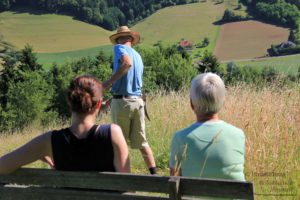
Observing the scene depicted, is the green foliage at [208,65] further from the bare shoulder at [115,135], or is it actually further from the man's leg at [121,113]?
the bare shoulder at [115,135]

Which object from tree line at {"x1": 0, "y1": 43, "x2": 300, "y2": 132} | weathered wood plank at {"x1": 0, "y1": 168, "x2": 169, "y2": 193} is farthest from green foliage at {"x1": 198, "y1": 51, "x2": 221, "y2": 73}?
weathered wood plank at {"x1": 0, "y1": 168, "x2": 169, "y2": 193}

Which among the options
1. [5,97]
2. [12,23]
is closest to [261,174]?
[5,97]

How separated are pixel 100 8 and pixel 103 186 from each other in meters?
138

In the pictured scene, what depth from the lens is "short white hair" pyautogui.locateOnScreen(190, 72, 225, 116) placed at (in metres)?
2.80

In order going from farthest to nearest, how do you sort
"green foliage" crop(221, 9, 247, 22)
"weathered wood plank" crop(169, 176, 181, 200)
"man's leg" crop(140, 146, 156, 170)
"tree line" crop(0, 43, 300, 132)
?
"green foliage" crop(221, 9, 247, 22) < "tree line" crop(0, 43, 300, 132) < "man's leg" crop(140, 146, 156, 170) < "weathered wood plank" crop(169, 176, 181, 200)

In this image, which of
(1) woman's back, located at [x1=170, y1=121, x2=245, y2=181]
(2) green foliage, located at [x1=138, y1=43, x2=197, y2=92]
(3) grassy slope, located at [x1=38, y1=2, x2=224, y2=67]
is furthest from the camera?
(3) grassy slope, located at [x1=38, y1=2, x2=224, y2=67]

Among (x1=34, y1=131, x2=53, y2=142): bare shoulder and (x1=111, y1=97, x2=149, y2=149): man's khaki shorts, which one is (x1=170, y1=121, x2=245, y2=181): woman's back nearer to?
(x1=34, y1=131, x2=53, y2=142): bare shoulder

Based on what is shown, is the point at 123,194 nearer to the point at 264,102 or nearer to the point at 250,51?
the point at 264,102

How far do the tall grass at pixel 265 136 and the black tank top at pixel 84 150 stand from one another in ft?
5.48

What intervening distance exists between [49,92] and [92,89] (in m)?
48.4

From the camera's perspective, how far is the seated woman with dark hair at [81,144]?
9.23ft

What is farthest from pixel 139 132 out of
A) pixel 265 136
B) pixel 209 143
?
pixel 209 143

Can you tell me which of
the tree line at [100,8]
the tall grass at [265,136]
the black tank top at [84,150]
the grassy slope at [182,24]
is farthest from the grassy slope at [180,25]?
the black tank top at [84,150]

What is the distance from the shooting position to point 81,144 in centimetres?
281
